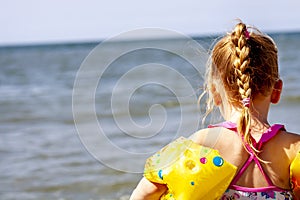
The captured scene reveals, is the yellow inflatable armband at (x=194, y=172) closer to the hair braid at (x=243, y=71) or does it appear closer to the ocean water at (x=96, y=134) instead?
the hair braid at (x=243, y=71)

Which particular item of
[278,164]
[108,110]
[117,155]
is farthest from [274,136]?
[108,110]

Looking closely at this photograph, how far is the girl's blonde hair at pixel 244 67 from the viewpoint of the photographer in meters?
2.52

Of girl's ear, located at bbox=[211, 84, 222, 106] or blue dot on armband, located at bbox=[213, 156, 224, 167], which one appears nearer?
blue dot on armband, located at bbox=[213, 156, 224, 167]

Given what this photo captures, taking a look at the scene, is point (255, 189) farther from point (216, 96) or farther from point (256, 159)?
point (216, 96)

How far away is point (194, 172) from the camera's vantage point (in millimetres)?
2553

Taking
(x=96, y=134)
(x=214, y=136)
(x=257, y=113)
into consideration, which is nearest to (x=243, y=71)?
(x=257, y=113)

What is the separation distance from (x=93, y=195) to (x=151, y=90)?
19.2 feet

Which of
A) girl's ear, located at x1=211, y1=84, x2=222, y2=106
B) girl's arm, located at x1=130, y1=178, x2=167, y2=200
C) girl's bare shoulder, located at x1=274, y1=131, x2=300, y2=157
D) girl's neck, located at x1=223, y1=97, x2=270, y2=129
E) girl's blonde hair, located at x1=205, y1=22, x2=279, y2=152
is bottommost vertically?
girl's arm, located at x1=130, y1=178, x2=167, y2=200

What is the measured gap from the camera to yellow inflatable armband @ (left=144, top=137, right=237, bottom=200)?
252 cm

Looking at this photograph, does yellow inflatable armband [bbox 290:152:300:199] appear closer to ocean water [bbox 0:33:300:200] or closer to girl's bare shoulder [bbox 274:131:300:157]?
girl's bare shoulder [bbox 274:131:300:157]

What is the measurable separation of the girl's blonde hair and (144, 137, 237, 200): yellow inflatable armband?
0.15 metres

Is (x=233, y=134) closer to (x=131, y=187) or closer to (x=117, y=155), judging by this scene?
(x=131, y=187)

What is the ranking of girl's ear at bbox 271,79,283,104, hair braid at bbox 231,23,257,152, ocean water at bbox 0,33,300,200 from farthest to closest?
1. ocean water at bbox 0,33,300,200
2. girl's ear at bbox 271,79,283,104
3. hair braid at bbox 231,23,257,152

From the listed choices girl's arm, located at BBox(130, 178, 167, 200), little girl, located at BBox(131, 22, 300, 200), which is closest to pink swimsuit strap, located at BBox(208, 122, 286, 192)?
little girl, located at BBox(131, 22, 300, 200)
